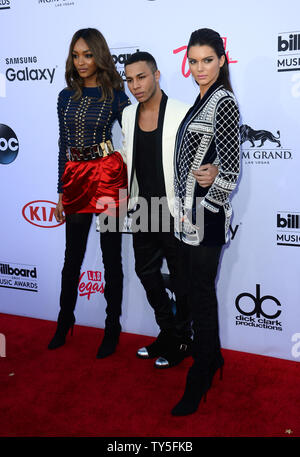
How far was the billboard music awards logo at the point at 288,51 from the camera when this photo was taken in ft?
8.03

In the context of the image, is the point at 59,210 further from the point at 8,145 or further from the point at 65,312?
the point at 8,145

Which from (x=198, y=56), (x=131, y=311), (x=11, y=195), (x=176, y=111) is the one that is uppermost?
(x=198, y=56)

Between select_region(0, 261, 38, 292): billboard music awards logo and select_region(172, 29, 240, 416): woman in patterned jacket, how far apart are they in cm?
155

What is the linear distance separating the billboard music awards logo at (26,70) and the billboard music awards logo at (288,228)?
65.4 inches

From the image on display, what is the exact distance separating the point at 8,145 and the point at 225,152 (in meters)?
1.87

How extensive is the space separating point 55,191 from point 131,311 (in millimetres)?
943

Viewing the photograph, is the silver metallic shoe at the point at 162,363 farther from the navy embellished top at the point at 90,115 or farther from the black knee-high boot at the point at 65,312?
the navy embellished top at the point at 90,115

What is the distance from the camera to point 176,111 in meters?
2.39

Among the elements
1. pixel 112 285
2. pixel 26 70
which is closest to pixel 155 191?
pixel 112 285

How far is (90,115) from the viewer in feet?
8.48

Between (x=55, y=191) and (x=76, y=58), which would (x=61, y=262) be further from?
(x=76, y=58)

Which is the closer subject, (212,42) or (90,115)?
(212,42)

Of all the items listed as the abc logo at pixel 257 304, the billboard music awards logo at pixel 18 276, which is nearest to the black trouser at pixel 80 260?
the billboard music awards logo at pixel 18 276
